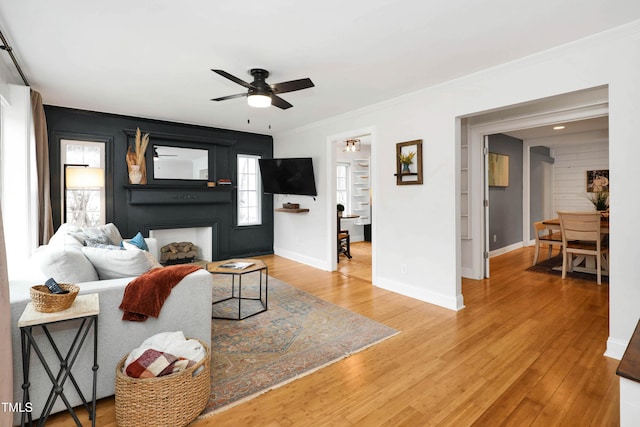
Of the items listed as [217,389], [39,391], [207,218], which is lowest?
[217,389]

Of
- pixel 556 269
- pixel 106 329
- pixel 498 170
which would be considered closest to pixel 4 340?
pixel 106 329

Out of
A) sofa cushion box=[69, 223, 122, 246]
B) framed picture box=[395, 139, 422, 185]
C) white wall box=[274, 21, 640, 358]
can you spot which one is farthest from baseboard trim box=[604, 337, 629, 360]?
sofa cushion box=[69, 223, 122, 246]

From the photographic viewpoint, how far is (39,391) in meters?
1.80

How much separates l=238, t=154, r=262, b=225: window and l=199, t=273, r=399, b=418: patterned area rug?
9.47 feet

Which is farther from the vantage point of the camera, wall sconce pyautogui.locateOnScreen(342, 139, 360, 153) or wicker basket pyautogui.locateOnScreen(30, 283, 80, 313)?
wall sconce pyautogui.locateOnScreen(342, 139, 360, 153)

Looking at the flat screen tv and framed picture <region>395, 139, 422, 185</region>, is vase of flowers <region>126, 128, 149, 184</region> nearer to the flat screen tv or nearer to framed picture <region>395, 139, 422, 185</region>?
the flat screen tv

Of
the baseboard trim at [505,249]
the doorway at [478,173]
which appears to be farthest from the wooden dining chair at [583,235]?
the baseboard trim at [505,249]

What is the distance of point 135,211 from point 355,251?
4.26m

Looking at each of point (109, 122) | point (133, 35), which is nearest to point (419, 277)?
point (133, 35)

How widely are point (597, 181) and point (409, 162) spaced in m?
6.32

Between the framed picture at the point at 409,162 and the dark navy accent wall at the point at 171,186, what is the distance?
3.28 m

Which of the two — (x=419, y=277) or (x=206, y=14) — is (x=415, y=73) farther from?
(x=419, y=277)

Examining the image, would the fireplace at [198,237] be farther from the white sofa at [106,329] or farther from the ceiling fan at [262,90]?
the white sofa at [106,329]

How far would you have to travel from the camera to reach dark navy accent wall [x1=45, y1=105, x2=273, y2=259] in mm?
4690
